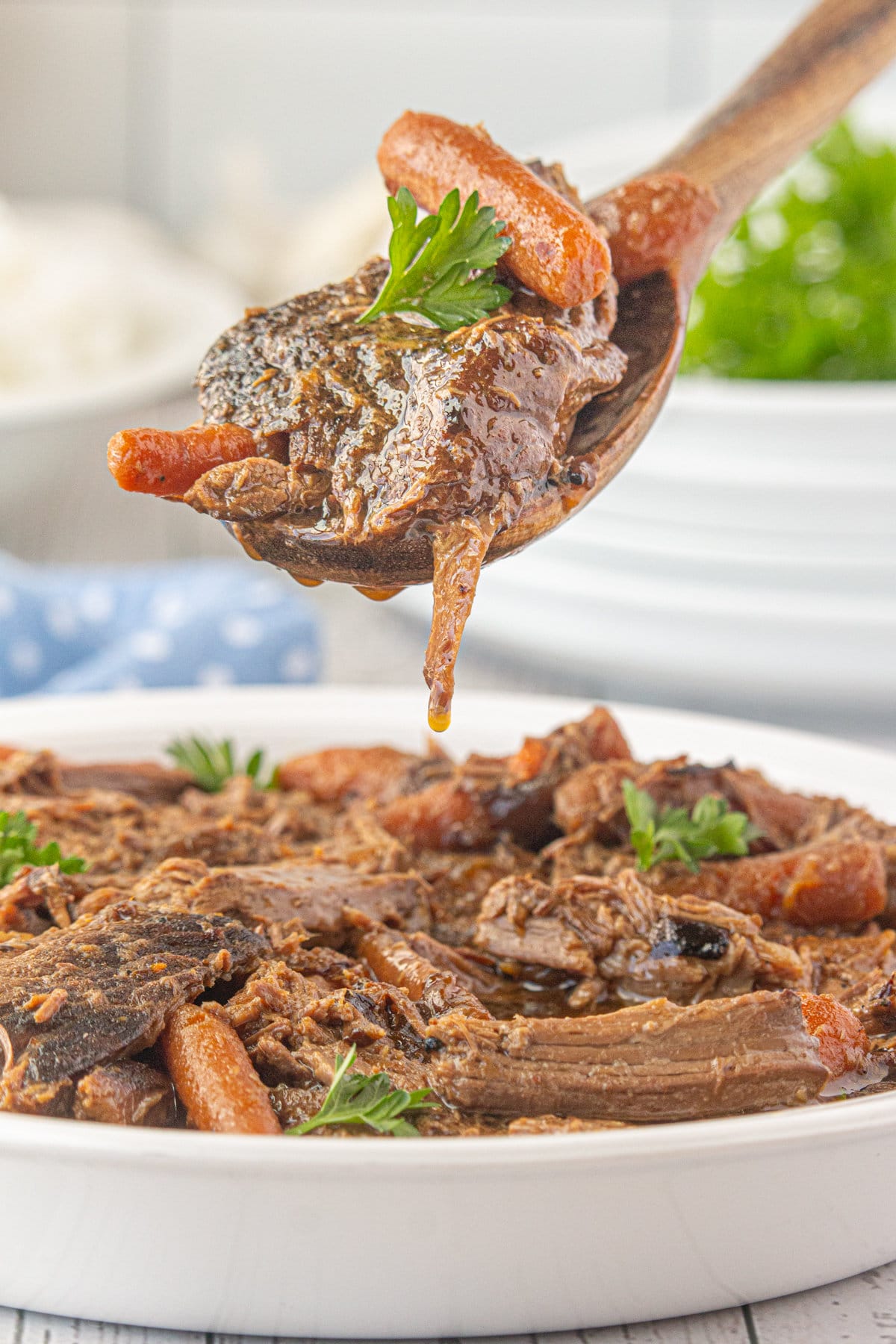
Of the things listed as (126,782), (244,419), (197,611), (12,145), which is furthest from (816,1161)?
(12,145)

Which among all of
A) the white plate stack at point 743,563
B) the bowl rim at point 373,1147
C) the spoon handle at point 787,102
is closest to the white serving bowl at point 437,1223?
the bowl rim at point 373,1147

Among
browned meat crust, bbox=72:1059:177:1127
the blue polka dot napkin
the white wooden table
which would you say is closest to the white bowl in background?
the blue polka dot napkin

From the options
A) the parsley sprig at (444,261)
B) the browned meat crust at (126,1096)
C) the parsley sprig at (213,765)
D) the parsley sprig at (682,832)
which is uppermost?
the parsley sprig at (444,261)

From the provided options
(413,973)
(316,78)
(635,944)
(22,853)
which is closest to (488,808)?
(635,944)

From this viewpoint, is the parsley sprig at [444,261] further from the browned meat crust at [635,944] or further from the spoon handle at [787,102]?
the browned meat crust at [635,944]

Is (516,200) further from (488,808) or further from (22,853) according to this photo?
(22,853)

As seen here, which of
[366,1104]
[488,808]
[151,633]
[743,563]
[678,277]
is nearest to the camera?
[366,1104]

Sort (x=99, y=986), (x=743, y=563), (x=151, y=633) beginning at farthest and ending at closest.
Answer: (x=151, y=633) → (x=743, y=563) → (x=99, y=986)
